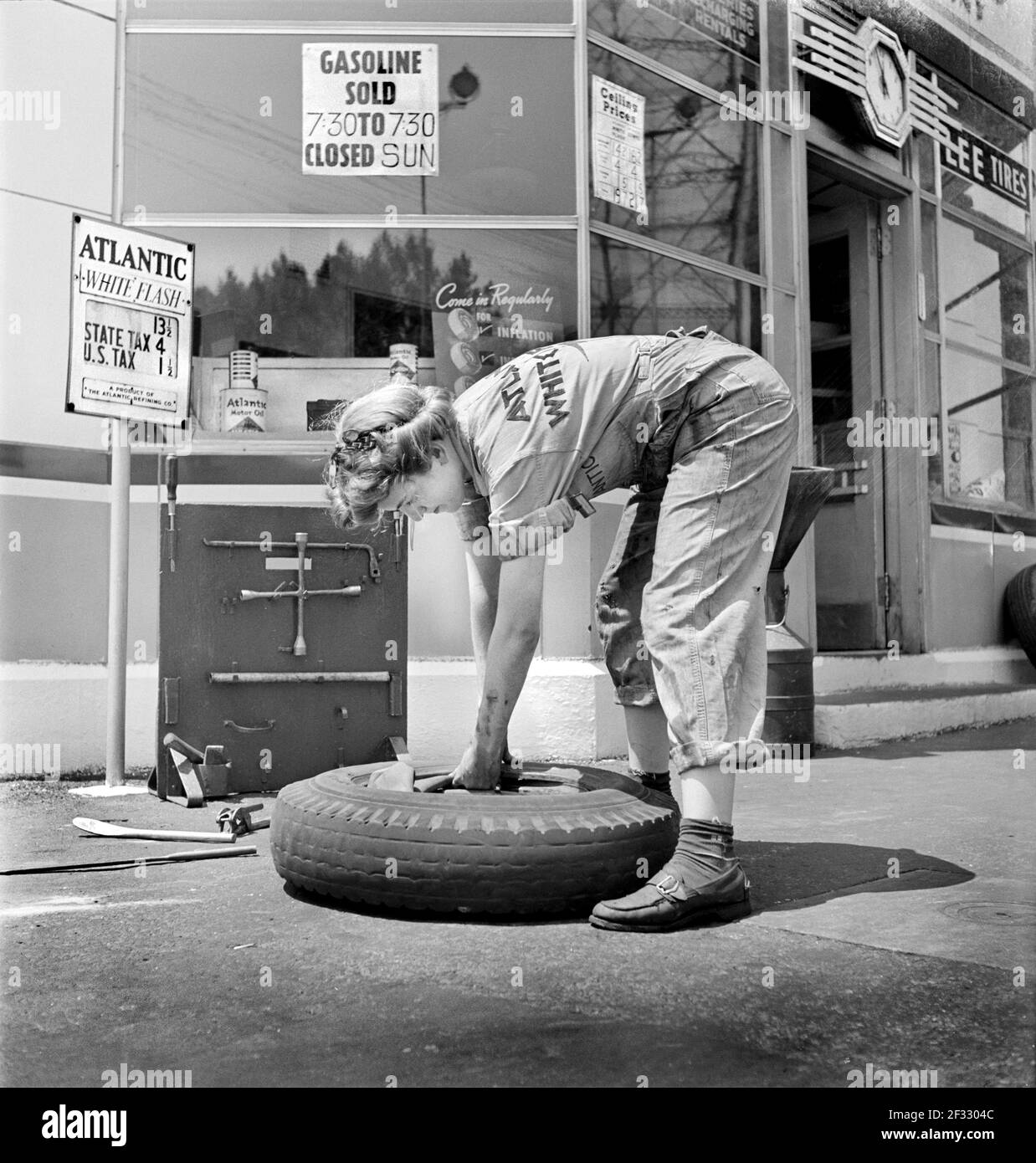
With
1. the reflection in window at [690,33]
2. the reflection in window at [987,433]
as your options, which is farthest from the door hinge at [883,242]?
the reflection in window at [690,33]

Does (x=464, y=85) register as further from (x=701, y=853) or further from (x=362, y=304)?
(x=701, y=853)

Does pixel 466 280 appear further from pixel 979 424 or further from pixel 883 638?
pixel 979 424

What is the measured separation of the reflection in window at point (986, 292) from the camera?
9.03 m

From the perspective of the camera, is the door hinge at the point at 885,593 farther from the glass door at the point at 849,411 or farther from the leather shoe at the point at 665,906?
the leather shoe at the point at 665,906

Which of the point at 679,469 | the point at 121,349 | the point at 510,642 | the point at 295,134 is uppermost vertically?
the point at 295,134

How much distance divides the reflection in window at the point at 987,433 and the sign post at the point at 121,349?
625cm

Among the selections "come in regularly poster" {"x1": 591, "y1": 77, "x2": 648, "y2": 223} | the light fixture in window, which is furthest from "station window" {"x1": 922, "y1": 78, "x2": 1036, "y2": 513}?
the light fixture in window

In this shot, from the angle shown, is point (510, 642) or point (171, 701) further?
point (171, 701)

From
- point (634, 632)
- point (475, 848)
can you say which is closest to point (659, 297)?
point (634, 632)

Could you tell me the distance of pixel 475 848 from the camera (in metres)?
2.54

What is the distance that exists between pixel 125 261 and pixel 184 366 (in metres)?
0.50

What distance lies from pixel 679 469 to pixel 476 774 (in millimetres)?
943

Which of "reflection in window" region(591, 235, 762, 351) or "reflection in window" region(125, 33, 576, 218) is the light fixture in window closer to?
"reflection in window" region(125, 33, 576, 218)

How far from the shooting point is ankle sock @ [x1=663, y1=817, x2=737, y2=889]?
8.44 feet
